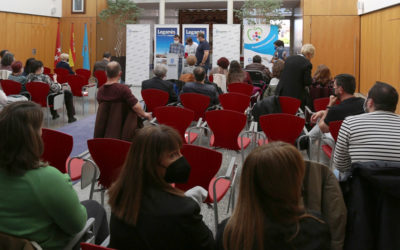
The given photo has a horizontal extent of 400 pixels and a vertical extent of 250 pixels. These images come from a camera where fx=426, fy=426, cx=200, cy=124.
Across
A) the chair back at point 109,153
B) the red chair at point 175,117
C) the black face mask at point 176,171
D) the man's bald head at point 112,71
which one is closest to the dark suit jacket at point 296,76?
the red chair at point 175,117

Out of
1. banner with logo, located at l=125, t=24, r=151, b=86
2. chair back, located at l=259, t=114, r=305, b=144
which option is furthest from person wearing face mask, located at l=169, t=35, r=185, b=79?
chair back, located at l=259, t=114, r=305, b=144

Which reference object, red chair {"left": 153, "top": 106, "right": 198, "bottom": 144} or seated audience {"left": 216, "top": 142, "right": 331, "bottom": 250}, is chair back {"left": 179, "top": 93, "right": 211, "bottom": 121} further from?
seated audience {"left": 216, "top": 142, "right": 331, "bottom": 250}

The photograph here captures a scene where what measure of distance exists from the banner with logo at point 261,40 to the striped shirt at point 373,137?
1183 centimetres

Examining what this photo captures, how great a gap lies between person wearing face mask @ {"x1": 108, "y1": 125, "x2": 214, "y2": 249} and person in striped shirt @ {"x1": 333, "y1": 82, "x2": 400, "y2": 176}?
4.85 ft

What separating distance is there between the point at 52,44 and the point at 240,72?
1157 cm

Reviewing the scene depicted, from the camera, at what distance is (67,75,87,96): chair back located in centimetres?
944

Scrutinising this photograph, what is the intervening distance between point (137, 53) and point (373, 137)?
13403 millimetres

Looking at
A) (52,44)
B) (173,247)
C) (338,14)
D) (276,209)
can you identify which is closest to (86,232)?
(173,247)

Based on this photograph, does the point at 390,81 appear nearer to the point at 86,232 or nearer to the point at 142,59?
the point at 142,59

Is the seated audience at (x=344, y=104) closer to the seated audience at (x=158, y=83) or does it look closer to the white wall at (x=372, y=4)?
the seated audience at (x=158, y=83)

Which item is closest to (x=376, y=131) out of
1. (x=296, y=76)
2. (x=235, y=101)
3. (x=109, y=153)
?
(x=109, y=153)

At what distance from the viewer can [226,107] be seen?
6.73m

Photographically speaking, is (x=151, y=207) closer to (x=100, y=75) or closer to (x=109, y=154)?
(x=109, y=154)

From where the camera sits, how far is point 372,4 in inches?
510
